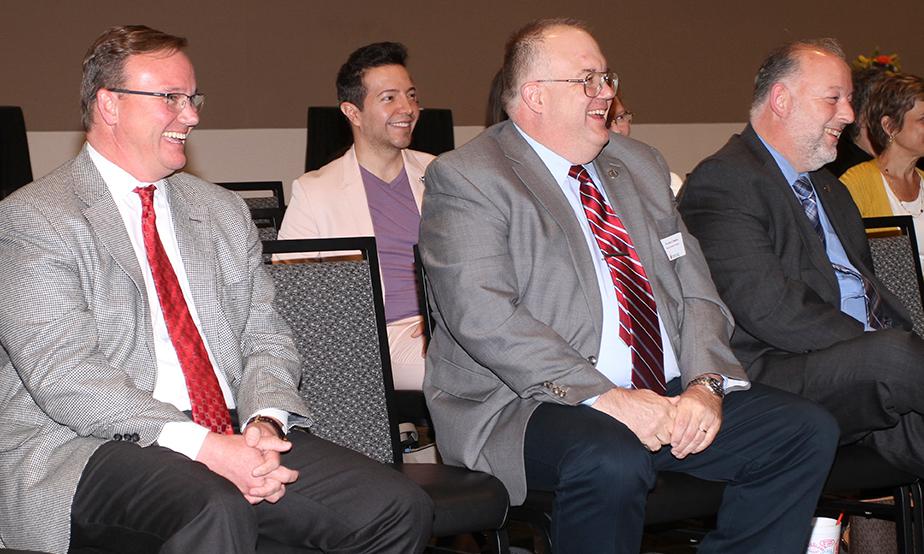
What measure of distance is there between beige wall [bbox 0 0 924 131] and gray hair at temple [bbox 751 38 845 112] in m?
3.57

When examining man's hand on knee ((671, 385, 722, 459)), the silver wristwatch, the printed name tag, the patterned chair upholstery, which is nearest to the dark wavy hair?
the printed name tag

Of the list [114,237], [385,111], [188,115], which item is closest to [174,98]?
[188,115]

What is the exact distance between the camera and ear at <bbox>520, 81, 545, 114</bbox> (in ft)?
8.67

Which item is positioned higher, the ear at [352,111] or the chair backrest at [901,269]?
the ear at [352,111]

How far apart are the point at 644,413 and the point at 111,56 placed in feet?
4.31

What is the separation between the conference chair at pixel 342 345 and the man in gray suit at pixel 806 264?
0.94 metres

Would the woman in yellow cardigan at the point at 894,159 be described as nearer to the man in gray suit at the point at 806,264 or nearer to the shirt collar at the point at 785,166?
the man in gray suit at the point at 806,264

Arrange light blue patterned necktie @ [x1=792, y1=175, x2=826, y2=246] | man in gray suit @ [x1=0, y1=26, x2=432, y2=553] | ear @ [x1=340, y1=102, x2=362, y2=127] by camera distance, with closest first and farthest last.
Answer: man in gray suit @ [x1=0, y1=26, x2=432, y2=553]
light blue patterned necktie @ [x1=792, y1=175, x2=826, y2=246]
ear @ [x1=340, y1=102, x2=362, y2=127]

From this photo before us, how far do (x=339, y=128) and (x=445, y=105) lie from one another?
1.92 m

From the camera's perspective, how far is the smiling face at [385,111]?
12.6 ft

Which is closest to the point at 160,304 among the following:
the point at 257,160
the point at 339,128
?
the point at 339,128

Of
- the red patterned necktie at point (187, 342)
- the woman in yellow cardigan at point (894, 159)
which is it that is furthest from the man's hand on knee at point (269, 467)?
the woman in yellow cardigan at point (894, 159)

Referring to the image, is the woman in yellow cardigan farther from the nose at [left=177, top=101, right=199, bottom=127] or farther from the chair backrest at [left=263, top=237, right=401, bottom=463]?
the nose at [left=177, top=101, right=199, bottom=127]

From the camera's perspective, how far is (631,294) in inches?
99.3
